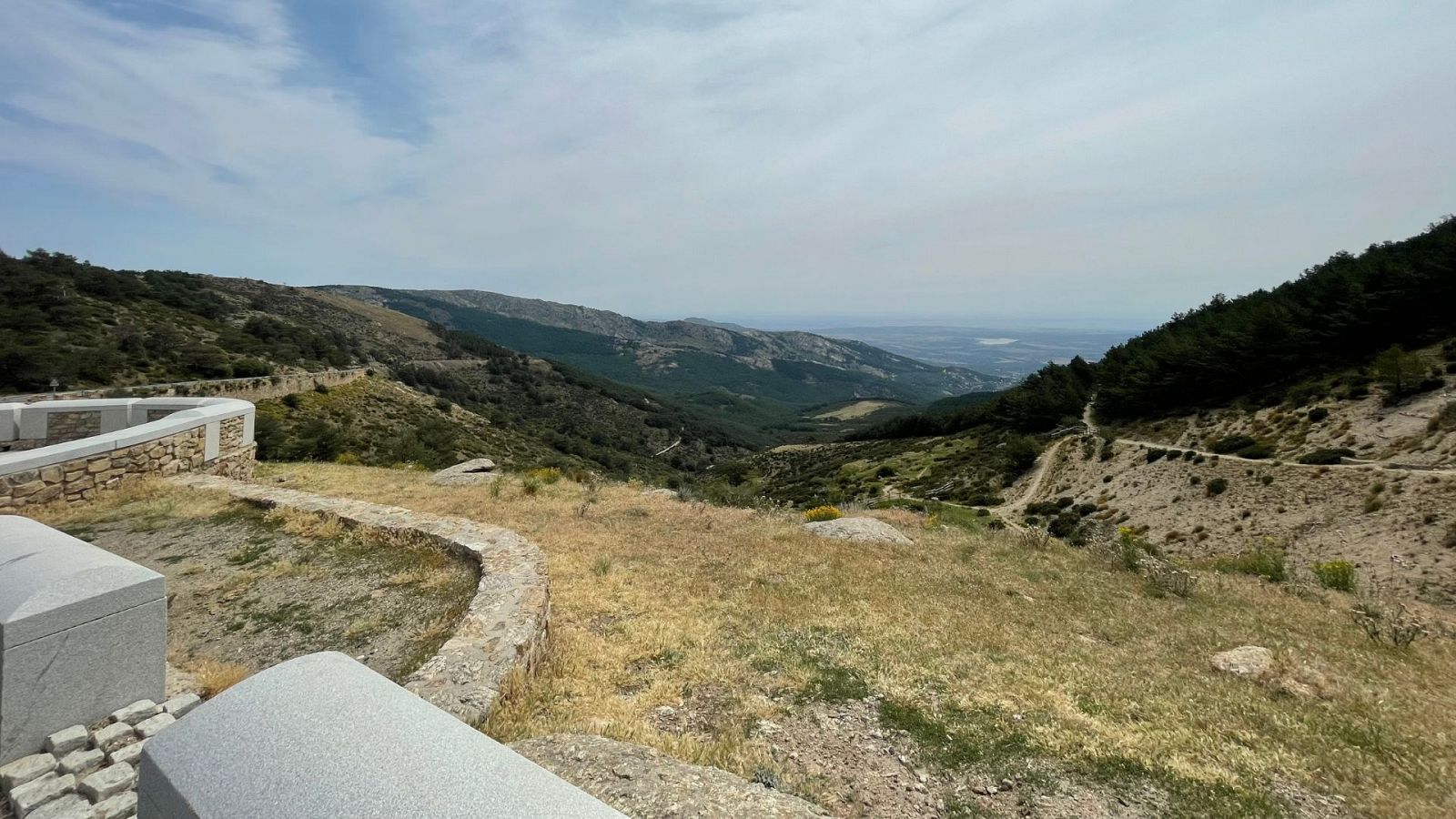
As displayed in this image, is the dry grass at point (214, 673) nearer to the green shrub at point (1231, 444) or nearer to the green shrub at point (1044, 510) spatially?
the green shrub at point (1044, 510)

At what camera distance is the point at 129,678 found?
4.30m

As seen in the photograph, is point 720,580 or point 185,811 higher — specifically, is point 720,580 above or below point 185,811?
below

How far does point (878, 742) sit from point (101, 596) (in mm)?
6108

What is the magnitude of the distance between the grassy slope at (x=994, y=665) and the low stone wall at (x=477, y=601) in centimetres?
33

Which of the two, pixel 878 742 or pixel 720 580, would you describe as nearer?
pixel 878 742

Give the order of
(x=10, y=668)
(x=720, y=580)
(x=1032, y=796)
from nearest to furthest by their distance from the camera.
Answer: (x=10, y=668)
(x=1032, y=796)
(x=720, y=580)

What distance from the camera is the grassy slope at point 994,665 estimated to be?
5.04m

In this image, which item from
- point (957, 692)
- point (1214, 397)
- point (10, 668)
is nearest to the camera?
point (10, 668)

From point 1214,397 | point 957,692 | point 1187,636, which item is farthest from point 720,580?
point 1214,397

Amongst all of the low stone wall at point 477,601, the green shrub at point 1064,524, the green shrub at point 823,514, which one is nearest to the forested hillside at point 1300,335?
the green shrub at point 1064,524

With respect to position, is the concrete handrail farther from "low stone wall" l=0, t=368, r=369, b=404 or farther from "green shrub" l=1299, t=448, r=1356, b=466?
"green shrub" l=1299, t=448, r=1356, b=466

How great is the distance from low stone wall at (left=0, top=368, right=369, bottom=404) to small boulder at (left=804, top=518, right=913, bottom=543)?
27.6m

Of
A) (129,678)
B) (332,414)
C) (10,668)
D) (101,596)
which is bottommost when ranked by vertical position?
(332,414)

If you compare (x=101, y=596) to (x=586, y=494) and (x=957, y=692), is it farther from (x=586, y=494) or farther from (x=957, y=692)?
(x=586, y=494)
